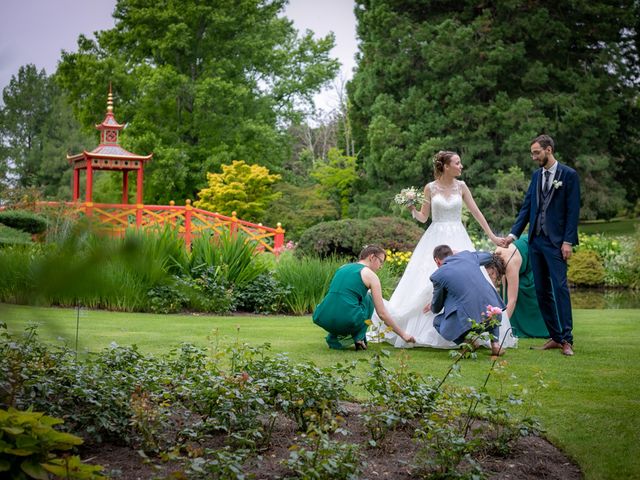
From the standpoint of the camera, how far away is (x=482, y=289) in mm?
5672

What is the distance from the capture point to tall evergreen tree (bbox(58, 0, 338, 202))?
2553 centimetres

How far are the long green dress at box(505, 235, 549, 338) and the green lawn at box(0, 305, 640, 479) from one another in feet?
1.11

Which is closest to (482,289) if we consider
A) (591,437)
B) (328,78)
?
(591,437)

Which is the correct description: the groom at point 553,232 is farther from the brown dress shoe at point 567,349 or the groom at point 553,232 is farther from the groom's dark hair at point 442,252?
the groom's dark hair at point 442,252

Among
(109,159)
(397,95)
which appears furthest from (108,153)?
(397,95)

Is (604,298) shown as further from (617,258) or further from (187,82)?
(187,82)

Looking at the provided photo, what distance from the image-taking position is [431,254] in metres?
6.87

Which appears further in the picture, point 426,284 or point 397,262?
point 397,262

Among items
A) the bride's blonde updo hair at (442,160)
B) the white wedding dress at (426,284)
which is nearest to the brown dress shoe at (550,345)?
the white wedding dress at (426,284)

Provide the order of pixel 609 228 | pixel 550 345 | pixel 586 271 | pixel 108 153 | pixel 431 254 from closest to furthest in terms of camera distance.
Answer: pixel 550 345
pixel 431 254
pixel 586 271
pixel 108 153
pixel 609 228

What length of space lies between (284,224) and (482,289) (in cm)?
1794

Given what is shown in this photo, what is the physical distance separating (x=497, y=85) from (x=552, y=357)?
21623mm

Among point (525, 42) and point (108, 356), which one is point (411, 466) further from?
point (525, 42)

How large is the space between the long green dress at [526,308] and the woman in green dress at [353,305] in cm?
165
